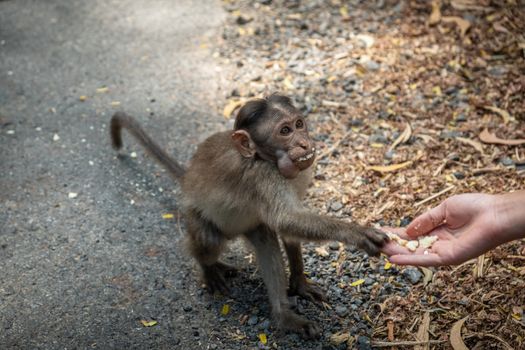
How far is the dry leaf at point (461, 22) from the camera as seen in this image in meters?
7.37

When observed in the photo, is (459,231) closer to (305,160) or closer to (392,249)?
Answer: (392,249)

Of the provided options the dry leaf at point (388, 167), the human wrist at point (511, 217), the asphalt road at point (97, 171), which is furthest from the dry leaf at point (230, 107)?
the human wrist at point (511, 217)

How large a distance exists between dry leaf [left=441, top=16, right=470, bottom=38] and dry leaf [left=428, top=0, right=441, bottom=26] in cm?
7

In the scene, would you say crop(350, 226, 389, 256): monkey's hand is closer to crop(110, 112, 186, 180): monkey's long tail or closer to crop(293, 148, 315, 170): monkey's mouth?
crop(293, 148, 315, 170): monkey's mouth

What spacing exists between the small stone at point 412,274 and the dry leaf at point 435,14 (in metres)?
3.99

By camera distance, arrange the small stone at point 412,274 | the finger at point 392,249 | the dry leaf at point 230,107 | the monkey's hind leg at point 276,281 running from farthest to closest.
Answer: the dry leaf at point 230,107 → the small stone at point 412,274 → the monkey's hind leg at point 276,281 → the finger at point 392,249

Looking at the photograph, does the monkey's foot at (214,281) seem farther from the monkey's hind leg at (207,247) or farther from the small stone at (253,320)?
the small stone at (253,320)

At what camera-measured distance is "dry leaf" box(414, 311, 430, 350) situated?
13.7 feet

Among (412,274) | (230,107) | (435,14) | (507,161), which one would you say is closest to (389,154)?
(507,161)

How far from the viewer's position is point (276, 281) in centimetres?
454

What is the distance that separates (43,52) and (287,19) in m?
3.20

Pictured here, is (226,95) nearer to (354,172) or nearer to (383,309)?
(354,172)

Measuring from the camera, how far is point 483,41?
7.18m

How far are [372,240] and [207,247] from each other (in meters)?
1.43
